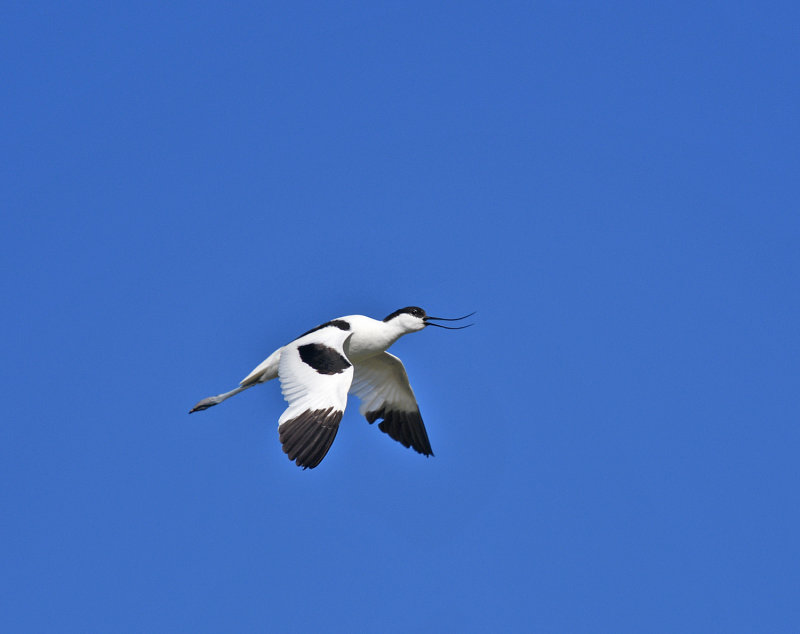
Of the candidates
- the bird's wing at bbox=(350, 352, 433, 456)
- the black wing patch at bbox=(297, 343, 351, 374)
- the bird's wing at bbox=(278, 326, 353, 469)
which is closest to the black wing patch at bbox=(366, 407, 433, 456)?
the bird's wing at bbox=(350, 352, 433, 456)

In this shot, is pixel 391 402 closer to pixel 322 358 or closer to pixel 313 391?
pixel 322 358

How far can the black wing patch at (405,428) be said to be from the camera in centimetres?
2108

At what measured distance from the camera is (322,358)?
59.2 feet

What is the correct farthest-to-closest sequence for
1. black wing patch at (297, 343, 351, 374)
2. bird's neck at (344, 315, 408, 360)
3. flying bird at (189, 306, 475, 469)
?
bird's neck at (344, 315, 408, 360), black wing patch at (297, 343, 351, 374), flying bird at (189, 306, 475, 469)

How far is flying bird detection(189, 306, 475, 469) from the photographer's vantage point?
16422 millimetres

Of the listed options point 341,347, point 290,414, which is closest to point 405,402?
point 341,347

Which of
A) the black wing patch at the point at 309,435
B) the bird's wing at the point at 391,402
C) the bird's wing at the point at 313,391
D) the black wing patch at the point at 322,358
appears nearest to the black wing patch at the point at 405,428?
the bird's wing at the point at 391,402

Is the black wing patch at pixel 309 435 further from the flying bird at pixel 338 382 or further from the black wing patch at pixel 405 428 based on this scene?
the black wing patch at pixel 405 428

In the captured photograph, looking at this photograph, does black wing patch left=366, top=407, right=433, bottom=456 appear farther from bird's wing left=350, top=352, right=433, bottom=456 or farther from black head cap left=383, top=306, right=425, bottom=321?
Answer: black head cap left=383, top=306, right=425, bottom=321

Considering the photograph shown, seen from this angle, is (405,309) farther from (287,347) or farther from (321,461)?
(321,461)

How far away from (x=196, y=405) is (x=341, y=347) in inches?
133

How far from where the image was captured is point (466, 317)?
20375mm

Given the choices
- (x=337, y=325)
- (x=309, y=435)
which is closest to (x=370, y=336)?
(x=337, y=325)

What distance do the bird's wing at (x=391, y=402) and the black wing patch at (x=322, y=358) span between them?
107 inches
